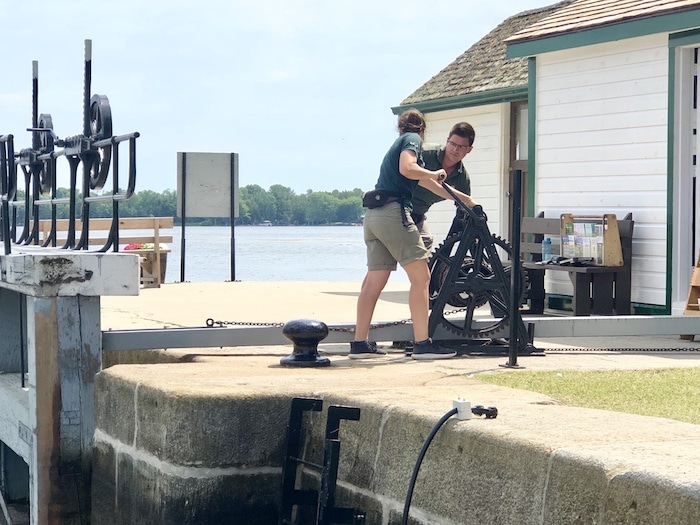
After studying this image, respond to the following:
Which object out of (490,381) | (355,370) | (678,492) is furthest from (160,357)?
(678,492)

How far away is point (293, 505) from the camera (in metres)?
5.74

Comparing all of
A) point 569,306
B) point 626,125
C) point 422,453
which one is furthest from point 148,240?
point 422,453

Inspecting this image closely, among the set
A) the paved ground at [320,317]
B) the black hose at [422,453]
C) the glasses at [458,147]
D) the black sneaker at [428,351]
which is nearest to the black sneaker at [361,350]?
the paved ground at [320,317]

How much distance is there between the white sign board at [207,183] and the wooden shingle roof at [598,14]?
773cm

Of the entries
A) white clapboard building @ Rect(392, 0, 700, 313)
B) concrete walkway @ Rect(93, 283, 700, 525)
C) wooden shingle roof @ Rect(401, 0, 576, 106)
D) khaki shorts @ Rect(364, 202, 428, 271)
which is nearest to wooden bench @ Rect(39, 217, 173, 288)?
wooden shingle roof @ Rect(401, 0, 576, 106)

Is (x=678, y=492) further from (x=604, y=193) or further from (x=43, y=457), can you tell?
(x=604, y=193)

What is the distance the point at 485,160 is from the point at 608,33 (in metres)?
4.43

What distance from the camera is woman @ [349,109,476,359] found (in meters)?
8.24

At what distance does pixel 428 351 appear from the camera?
27.2 feet

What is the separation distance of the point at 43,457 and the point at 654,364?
3911mm

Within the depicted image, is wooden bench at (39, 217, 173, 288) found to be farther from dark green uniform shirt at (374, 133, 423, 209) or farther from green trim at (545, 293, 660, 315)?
dark green uniform shirt at (374, 133, 423, 209)

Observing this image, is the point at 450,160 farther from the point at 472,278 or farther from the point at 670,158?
the point at 670,158

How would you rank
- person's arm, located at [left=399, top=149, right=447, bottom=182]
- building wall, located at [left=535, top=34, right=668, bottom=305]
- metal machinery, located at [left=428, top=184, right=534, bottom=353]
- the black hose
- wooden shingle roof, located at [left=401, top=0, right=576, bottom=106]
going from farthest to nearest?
wooden shingle roof, located at [left=401, top=0, right=576, bottom=106] < building wall, located at [left=535, top=34, right=668, bottom=305] < metal machinery, located at [left=428, top=184, right=534, bottom=353] < person's arm, located at [left=399, top=149, right=447, bottom=182] < the black hose

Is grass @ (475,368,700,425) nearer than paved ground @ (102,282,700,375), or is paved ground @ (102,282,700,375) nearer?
grass @ (475,368,700,425)
